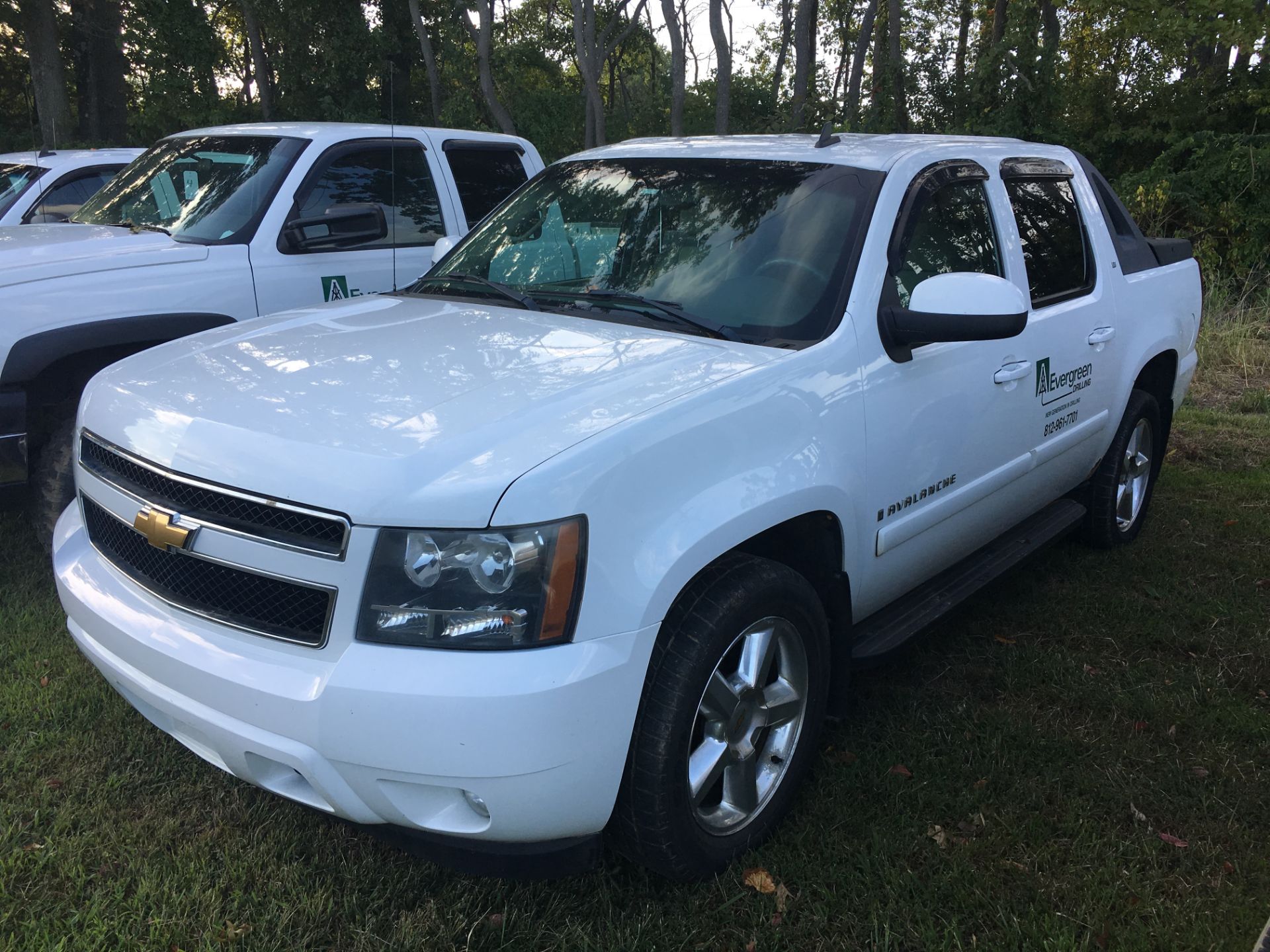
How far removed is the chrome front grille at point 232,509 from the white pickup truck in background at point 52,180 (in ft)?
17.9

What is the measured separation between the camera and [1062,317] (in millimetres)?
4039

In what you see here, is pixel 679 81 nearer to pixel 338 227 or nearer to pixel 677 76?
pixel 677 76

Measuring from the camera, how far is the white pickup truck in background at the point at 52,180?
291 inches

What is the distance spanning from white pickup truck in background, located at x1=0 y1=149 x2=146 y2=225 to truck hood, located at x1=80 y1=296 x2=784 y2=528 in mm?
5142

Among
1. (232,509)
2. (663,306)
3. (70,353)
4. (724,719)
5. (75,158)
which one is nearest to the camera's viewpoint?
(232,509)

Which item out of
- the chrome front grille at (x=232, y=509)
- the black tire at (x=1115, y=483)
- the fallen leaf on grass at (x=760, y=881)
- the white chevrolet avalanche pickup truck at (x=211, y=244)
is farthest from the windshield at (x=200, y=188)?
the black tire at (x=1115, y=483)

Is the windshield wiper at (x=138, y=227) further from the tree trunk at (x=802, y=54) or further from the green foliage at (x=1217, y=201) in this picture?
the tree trunk at (x=802, y=54)

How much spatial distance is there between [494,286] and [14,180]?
6178mm

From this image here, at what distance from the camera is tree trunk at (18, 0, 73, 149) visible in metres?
17.5

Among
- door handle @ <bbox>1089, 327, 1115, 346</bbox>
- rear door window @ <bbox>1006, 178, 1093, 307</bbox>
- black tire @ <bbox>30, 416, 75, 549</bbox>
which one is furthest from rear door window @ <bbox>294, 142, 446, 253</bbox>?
door handle @ <bbox>1089, 327, 1115, 346</bbox>

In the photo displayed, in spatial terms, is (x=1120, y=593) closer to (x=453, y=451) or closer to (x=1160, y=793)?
(x=1160, y=793)

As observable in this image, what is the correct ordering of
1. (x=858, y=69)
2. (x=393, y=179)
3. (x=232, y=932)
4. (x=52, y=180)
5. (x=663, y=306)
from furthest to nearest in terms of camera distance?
(x=858, y=69)
(x=52, y=180)
(x=393, y=179)
(x=663, y=306)
(x=232, y=932)

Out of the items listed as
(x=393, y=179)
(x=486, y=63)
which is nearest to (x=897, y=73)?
(x=486, y=63)

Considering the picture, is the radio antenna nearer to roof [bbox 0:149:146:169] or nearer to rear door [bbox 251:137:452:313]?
rear door [bbox 251:137:452:313]
